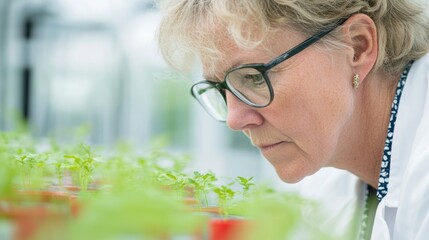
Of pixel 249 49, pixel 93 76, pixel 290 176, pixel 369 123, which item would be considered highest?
pixel 93 76

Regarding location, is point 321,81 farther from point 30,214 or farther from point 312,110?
point 30,214

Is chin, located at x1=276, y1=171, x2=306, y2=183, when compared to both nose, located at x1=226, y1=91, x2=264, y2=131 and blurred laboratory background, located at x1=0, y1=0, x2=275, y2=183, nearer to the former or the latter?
nose, located at x1=226, y1=91, x2=264, y2=131

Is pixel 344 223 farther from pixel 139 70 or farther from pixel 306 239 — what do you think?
pixel 139 70

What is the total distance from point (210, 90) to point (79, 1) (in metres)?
6.64

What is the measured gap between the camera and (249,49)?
1418 mm

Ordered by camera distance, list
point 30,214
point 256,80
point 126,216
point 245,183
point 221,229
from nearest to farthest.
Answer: point 126,216
point 30,214
point 221,229
point 245,183
point 256,80

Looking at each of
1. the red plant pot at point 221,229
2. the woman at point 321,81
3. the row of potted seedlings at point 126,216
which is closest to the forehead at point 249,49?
the woman at point 321,81

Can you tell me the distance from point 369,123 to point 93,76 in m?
6.81

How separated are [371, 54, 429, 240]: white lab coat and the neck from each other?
0.06 metres

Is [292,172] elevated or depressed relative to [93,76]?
depressed

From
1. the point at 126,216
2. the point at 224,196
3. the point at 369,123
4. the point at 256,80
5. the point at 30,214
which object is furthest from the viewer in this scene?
the point at 369,123

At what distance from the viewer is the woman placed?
1424 millimetres

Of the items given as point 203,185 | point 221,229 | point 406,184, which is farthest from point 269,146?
point 221,229

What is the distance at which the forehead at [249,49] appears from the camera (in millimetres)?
1424
